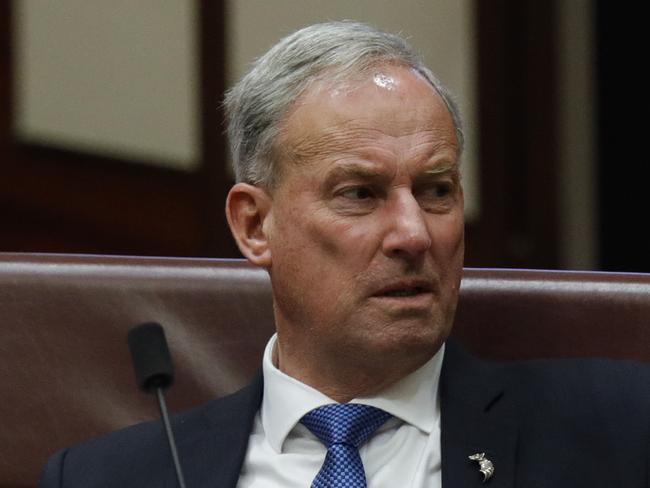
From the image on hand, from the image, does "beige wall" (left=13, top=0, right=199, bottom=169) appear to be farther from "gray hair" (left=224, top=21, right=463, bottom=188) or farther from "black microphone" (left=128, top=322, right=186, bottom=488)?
"black microphone" (left=128, top=322, right=186, bottom=488)

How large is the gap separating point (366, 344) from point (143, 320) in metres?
0.42

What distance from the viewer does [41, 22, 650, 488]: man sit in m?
2.05

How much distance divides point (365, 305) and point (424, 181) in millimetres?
190

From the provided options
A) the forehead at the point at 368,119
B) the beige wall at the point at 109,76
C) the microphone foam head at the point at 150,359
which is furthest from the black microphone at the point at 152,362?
the beige wall at the point at 109,76

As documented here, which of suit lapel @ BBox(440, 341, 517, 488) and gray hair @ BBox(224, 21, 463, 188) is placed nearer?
suit lapel @ BBox(440, 341, 517, 488)

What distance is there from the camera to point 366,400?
84.7 inches

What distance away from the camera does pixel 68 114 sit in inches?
154

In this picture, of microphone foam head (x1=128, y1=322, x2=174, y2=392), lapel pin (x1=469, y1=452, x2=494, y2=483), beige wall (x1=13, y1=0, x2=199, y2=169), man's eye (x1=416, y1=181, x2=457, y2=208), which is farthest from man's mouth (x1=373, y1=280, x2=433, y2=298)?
beige wall (x1=13, y1=0, x2=199, y2=169)

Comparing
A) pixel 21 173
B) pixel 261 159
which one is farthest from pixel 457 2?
pixel 261 159

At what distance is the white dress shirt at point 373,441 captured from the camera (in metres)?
2.11

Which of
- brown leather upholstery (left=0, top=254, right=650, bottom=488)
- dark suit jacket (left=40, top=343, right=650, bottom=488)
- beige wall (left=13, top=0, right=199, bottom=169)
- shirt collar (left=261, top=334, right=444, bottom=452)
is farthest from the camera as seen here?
beige wall (left=13, top=0, right=199, bottom=169)

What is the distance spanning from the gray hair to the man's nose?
0.63 ft

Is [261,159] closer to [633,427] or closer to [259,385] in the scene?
[259,385]

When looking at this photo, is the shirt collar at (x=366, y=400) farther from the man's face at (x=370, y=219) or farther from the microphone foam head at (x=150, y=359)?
the microphone foam head at (x=150, y=359)
